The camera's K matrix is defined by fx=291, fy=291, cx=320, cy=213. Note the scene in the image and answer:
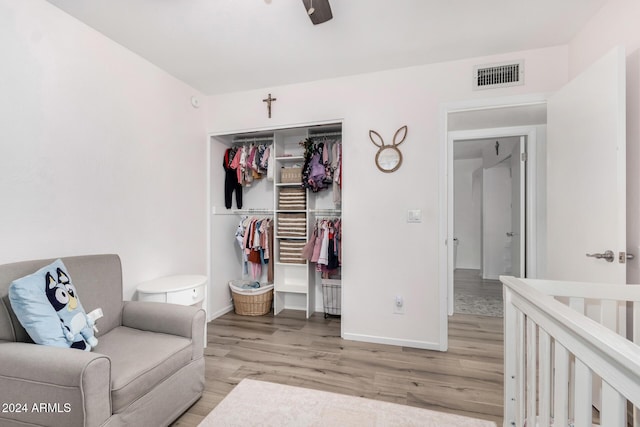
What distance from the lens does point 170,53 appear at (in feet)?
7.84

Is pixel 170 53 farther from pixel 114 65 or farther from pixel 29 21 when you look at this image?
pixel 29 21

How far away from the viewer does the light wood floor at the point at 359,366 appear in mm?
1866

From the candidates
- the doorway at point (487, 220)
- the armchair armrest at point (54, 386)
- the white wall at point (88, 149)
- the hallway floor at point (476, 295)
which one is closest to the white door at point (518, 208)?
the doorway at point (487, 220)

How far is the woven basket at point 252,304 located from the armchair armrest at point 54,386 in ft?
6.99

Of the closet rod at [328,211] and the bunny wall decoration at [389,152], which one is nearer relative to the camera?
the bunny wall decoration at [389,152]

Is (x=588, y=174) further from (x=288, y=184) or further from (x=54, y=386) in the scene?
(x=54, y=386)

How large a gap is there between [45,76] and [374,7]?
2089mm

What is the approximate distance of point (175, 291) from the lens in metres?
2.20

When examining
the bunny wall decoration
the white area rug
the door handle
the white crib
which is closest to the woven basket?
the white area rug

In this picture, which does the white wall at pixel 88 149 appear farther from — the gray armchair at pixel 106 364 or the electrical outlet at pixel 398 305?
the electrical outlet at pixel 398 305

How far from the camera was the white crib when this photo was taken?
2.04ft

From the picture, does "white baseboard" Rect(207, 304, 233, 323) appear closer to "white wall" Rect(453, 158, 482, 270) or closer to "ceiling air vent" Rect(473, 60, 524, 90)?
"ceiling air vent" Rect(473, 60, 524, 90)

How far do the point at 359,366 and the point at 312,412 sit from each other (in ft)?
2.13

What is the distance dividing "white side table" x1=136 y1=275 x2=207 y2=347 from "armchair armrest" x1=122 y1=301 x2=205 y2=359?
242mm
